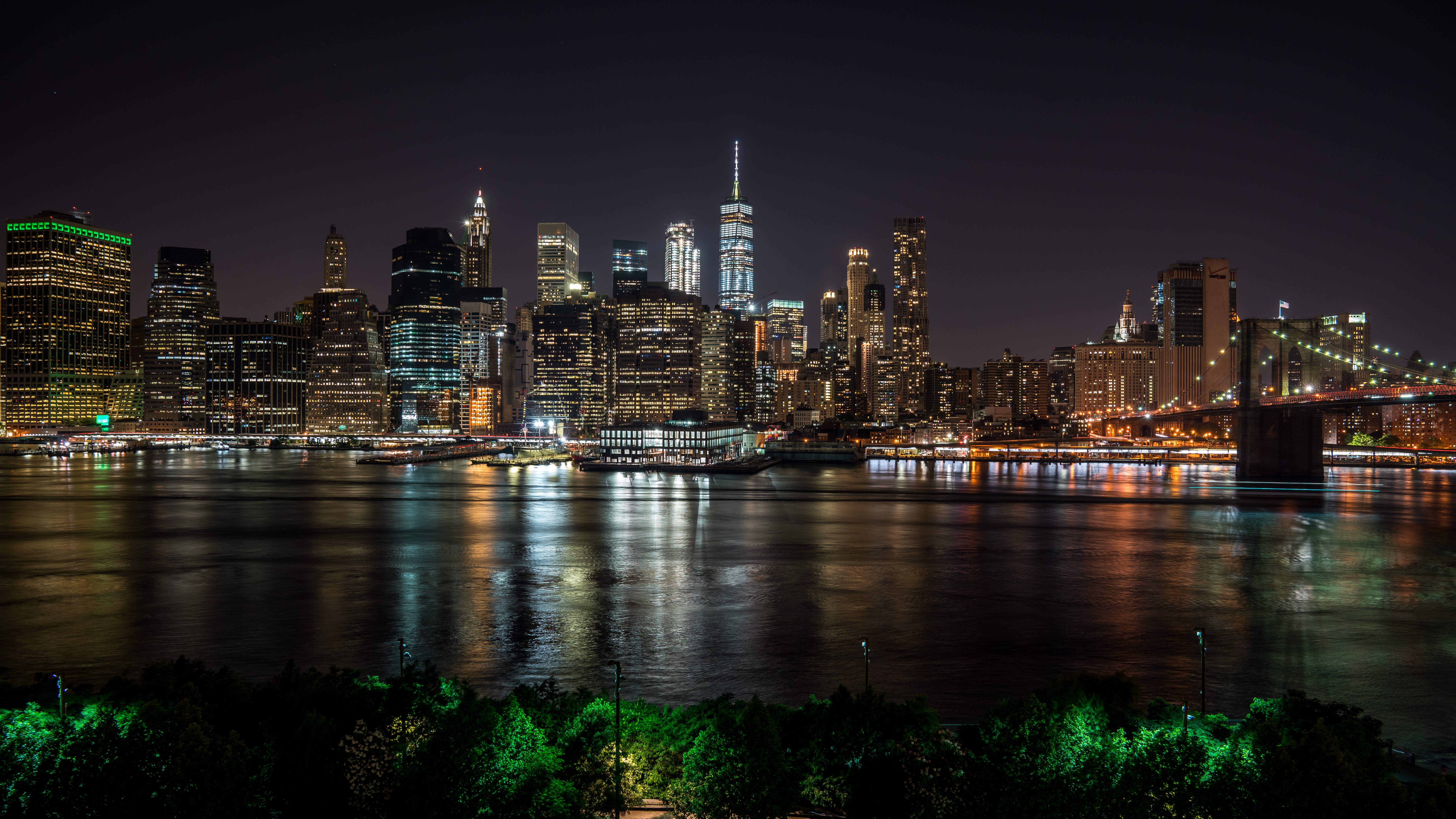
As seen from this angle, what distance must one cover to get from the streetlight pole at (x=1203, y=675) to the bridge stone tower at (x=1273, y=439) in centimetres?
6284

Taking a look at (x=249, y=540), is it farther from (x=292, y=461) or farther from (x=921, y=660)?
(x=292, y=461)

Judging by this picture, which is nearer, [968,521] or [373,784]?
[373,784]

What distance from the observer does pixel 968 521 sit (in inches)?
1992

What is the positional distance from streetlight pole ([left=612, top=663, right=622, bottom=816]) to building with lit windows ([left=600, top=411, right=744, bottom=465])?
98.3m

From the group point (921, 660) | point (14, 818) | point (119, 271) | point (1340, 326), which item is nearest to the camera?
point (14, 818)

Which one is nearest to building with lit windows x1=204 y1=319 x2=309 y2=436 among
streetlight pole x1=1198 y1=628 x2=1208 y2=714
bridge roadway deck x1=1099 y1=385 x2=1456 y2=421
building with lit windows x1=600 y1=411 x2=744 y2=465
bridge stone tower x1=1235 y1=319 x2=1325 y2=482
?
building with lit windows x1=600 y1=411 x2=744 y2=465

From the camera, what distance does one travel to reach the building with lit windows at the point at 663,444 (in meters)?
113

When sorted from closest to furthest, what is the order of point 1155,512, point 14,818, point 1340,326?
point 14,818
point 1155,512
point 1340,326

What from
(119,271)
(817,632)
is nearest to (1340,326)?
(817,632)

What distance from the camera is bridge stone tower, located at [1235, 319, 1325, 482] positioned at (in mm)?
76125

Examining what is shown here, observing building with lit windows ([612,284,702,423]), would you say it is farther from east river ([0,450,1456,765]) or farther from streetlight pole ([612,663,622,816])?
streetlight pole ([612,663,622,816])

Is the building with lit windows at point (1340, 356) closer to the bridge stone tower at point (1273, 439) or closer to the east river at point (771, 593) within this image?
the bridge stone tower at point (1273, 439)

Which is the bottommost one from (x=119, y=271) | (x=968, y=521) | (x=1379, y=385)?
(x=968, y=521)

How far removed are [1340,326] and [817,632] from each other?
116603 mm
